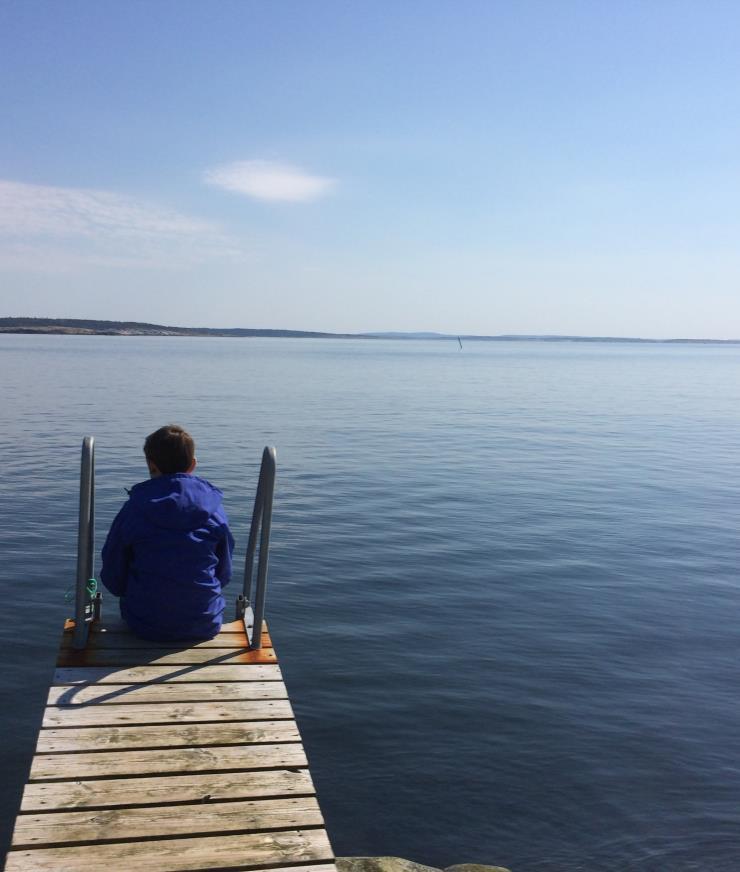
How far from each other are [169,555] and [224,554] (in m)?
0.38

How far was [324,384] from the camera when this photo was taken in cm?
5312

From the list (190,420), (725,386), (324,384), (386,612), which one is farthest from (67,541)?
(725,386)

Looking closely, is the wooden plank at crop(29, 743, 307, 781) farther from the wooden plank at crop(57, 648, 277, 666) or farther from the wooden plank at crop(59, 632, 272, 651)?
the wooden plank at crop(59, 632, 272, 651)

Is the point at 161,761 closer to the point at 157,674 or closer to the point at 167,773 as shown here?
the point at 167,773

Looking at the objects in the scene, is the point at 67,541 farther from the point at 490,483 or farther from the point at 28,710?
the point at 490,483

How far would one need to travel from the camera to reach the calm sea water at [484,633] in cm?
632

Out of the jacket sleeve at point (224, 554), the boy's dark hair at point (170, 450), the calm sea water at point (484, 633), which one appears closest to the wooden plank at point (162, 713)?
the jacket sleeve at point (224, 554)

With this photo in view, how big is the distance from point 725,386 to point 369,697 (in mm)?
59718

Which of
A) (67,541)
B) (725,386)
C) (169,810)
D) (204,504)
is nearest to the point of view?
(169,810)

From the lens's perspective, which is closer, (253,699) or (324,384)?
(253,699)

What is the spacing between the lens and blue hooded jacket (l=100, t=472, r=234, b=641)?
16.8 ft

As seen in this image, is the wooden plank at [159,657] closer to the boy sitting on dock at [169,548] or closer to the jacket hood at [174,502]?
the boy sitting on dock at [169,548]

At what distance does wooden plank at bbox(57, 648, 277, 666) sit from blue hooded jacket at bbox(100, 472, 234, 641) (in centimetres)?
16

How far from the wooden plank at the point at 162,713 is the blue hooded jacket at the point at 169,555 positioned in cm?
82
